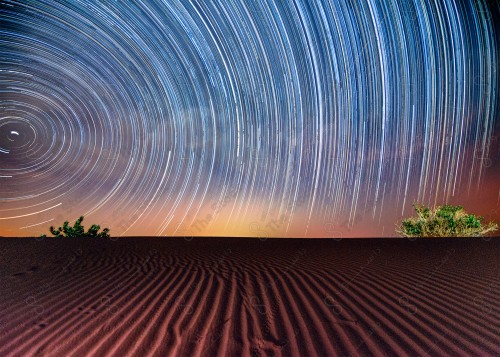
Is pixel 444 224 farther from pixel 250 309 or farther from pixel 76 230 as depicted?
pixel 76 230

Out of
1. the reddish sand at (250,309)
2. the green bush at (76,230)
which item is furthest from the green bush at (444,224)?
the green bush at (76,230)

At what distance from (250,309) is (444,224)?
2307cm

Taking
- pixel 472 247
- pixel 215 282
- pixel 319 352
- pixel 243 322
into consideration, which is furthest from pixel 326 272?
pixel 472 247

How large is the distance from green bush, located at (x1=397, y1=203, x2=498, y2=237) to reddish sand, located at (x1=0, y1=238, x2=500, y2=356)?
14.9m

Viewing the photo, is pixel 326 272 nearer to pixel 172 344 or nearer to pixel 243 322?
pixel 243 322

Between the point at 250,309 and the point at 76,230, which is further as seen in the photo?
the point at 76,230

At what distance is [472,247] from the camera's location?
43.7ft

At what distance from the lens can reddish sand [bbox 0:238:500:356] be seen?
4.22 m

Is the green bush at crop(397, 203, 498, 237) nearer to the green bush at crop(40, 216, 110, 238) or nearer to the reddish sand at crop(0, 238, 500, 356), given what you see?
the reddish sand at crop(0, 238, 500, 356)

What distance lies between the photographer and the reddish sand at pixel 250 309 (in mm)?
4223

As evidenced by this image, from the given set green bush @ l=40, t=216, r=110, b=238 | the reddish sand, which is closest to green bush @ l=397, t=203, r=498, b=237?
the reddish sand

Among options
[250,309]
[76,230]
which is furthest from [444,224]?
[76,230]

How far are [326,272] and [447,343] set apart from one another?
16.3 feet

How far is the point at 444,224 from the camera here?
2381 cm
